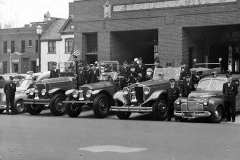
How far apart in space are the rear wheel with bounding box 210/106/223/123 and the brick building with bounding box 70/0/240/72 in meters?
15.3

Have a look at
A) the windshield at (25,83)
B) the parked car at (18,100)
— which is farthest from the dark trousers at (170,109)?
the windshield at (25,83)

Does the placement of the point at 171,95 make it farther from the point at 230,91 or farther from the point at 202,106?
the point at 230,91

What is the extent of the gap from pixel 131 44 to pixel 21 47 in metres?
22.3

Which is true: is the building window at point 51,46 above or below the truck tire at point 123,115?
above

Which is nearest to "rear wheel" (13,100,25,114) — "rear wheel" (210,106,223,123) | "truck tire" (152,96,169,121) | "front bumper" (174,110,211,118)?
"truck tire" (152,96,169,121)

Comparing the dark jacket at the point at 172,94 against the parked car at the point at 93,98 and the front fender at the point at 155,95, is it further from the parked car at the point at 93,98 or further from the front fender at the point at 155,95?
the parked car at the point at 93,98

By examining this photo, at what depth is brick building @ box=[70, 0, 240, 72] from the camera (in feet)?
105

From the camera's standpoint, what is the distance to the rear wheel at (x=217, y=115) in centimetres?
1641

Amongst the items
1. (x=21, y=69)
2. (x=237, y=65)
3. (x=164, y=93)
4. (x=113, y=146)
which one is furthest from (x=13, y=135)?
(x=21, y=69)

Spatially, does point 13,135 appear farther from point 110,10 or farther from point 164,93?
point 110,10

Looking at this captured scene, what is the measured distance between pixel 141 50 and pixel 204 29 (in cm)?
758

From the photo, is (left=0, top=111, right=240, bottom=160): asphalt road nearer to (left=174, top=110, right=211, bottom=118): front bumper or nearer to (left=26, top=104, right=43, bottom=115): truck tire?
(left=174, top=110, right=211, bottom=118): front bumper

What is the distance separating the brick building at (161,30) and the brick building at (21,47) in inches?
678

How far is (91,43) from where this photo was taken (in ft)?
129
